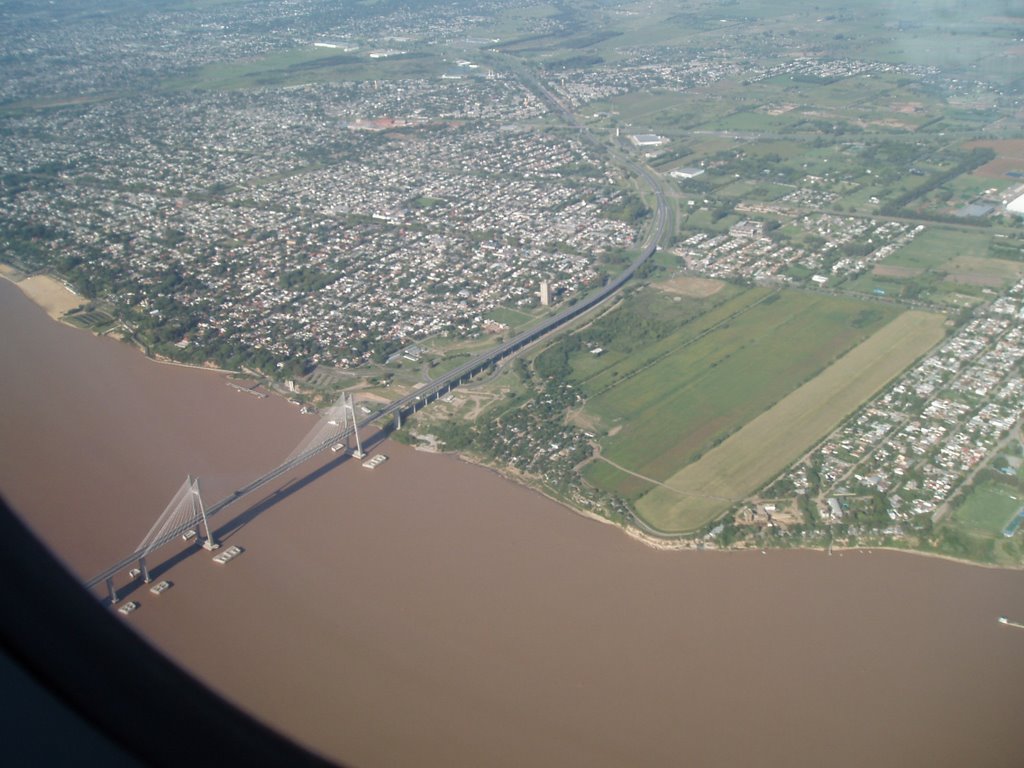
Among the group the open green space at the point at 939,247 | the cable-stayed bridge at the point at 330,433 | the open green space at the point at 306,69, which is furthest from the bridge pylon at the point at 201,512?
the open green space at the point at 306,69

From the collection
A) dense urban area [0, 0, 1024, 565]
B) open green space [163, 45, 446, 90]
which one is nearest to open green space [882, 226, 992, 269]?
dense urban area [0, 0, 1024, 565]

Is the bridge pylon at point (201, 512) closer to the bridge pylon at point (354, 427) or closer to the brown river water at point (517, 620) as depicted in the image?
the brown river water at point (517, 620)

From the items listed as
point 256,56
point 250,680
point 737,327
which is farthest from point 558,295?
point 256,56

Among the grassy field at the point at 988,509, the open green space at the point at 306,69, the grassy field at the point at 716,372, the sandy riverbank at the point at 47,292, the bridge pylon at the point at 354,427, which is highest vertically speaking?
the bridge pylon at the point at 354,427

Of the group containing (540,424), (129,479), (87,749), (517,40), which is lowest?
(517,40)

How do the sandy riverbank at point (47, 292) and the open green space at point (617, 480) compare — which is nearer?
the open green space at point (617, 480)

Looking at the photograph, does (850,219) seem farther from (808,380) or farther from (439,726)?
(439,726)

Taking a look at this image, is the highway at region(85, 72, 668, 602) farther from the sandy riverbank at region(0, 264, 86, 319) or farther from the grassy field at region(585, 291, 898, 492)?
the sandy riverbank at region(0, 264, 86, 319)
